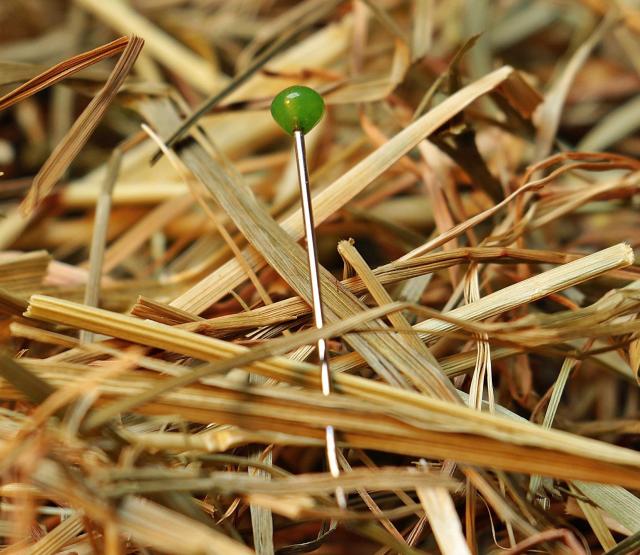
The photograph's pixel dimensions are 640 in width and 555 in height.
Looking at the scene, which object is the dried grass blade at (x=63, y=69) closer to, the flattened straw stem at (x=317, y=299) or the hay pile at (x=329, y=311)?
the hay pile at (x=329, y=311)

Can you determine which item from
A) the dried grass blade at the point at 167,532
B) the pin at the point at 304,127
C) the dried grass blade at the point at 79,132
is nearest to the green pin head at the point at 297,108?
the pin at the point at 304,127

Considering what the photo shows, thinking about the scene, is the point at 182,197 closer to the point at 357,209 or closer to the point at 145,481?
the point at 357,209

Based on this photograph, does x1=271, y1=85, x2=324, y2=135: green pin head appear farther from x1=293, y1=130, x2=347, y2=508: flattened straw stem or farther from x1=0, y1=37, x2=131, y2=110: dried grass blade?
x1=0, y1=37, x2=131, y2=110: dried grass blade

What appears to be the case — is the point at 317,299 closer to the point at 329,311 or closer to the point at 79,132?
the point at 329,311

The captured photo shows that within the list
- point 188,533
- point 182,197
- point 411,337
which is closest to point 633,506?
point 411,337

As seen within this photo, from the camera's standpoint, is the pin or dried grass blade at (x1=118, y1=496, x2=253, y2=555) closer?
dried grass blade at (x1=118, y1=496, x2=253, y2=555)

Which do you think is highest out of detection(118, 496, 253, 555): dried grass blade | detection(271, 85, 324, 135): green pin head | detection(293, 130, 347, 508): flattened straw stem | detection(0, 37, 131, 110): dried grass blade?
detection(0, 37, 131, 110): dried grass blade

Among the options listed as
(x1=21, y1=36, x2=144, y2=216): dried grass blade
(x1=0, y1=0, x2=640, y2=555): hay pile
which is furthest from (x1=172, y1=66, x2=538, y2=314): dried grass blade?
(x1=21, y1=36, x2=144, y2=216): dried grass blade

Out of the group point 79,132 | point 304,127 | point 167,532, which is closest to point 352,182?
point 304,127

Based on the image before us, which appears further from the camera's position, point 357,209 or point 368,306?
point 357,209
